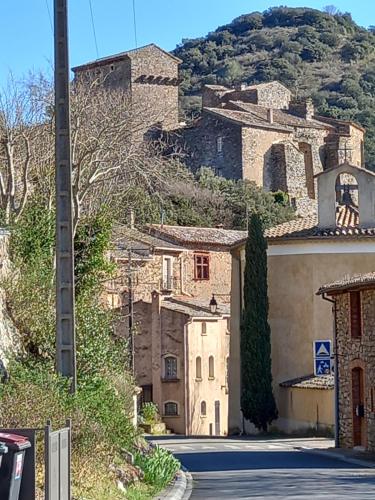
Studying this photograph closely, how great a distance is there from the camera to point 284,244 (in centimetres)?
4609

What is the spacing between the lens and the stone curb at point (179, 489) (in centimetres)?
1917

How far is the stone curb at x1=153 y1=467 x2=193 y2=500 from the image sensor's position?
755 inches

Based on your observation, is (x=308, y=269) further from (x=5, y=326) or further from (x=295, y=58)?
(x=295, y=58)

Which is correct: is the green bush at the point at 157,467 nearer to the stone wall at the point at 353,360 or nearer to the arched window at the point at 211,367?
the stone wall at the point at 353,360

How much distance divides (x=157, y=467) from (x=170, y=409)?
32.9 metres

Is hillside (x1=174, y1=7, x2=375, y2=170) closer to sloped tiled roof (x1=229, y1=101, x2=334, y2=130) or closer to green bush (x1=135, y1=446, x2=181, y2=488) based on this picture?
sloped tiled roof (x1=229, y1=101, x2=334, y2=130)

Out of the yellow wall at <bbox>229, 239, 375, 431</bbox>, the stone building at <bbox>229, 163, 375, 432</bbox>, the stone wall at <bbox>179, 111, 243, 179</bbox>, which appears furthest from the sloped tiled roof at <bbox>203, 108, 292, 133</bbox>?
the yellow wall at <bbox>229, 239, 375, 431</bbox>

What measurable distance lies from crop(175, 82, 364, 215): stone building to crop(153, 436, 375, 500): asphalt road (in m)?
53.9

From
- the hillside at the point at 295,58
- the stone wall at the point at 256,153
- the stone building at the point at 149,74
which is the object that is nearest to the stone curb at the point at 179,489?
the stone wall at the point at 256,153

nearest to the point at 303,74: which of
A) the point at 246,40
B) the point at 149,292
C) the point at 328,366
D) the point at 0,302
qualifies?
the point at 246,40

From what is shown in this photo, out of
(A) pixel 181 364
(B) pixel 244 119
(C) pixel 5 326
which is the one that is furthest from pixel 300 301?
(B) pixel 244 119

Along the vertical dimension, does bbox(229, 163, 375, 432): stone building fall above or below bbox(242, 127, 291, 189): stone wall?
below

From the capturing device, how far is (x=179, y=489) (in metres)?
20.5

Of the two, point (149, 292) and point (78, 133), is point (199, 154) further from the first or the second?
point (78, 133)
